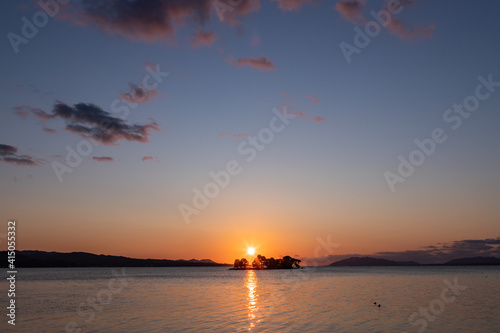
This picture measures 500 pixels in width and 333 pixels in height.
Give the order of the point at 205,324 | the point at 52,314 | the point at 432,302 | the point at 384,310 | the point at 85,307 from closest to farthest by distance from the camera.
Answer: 1. the point at 205,324
2. the point at 52,314
3. the point at 384,310
4. the point at 85,307
5. the point at 432,302

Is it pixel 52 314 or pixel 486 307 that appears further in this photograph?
pixel 486 307

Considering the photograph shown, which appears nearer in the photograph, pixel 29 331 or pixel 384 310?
pixel 29 331

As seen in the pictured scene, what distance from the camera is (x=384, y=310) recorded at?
2098 inches

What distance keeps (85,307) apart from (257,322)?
92.0 ft

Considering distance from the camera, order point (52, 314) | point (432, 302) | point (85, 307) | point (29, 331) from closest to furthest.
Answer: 1. point (29, 331)
2. point (52, 314)
3. point (85, 307)
4. point (432, 302)

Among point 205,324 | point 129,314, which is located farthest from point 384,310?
point 129,314

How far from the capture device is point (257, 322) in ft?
142

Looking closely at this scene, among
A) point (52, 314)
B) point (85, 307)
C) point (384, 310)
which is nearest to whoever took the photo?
point (52, 314)

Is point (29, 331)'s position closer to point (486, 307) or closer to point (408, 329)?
point (408, 329)

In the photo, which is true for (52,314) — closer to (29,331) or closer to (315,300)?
(29,331)

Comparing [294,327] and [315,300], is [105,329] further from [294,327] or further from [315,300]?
[315,300]

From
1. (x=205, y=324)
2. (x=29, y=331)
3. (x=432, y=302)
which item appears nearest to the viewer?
(x=29, y=331)

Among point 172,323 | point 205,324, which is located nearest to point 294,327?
point 205,324

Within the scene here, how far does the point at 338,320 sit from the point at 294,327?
7112 millimetres
